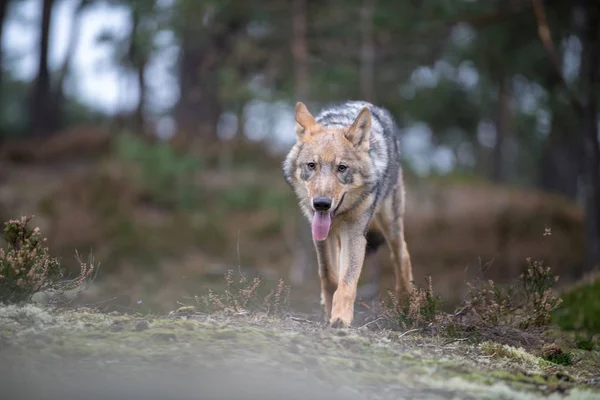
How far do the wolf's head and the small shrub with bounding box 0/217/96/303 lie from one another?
216 cm

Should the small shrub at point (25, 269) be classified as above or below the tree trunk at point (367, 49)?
below

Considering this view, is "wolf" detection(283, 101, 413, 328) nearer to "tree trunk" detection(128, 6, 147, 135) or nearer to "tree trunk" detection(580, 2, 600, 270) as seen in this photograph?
Result: "tree trunk" detection(580, 2, 600, 270)

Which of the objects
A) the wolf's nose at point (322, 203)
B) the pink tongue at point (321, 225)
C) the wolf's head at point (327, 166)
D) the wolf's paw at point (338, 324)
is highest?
the wolf's head at point (327, 166)

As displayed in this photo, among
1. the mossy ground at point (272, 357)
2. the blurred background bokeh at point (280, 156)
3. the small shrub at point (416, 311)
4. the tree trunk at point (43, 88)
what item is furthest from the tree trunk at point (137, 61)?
the mossy ground at point (272, 357)

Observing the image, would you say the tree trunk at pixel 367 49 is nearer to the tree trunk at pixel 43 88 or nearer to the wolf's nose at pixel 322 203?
the wolf's nose at pixel 322 203

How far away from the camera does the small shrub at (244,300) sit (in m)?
6.64

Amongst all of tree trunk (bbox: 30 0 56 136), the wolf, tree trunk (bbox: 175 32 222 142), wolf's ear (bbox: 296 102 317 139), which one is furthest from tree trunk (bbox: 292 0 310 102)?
tree trunk (bbox: 30 0 56 136)

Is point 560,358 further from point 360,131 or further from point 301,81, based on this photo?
point 301,81

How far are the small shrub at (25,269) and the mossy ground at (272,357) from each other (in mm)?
411

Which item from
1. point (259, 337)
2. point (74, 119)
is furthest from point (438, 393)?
point (74, 119)

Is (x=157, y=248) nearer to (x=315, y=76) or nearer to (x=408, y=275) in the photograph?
(x=315, y=76)

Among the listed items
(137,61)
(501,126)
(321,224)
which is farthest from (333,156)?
(501,126)

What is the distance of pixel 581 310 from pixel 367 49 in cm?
1050

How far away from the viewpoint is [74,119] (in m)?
40.2
